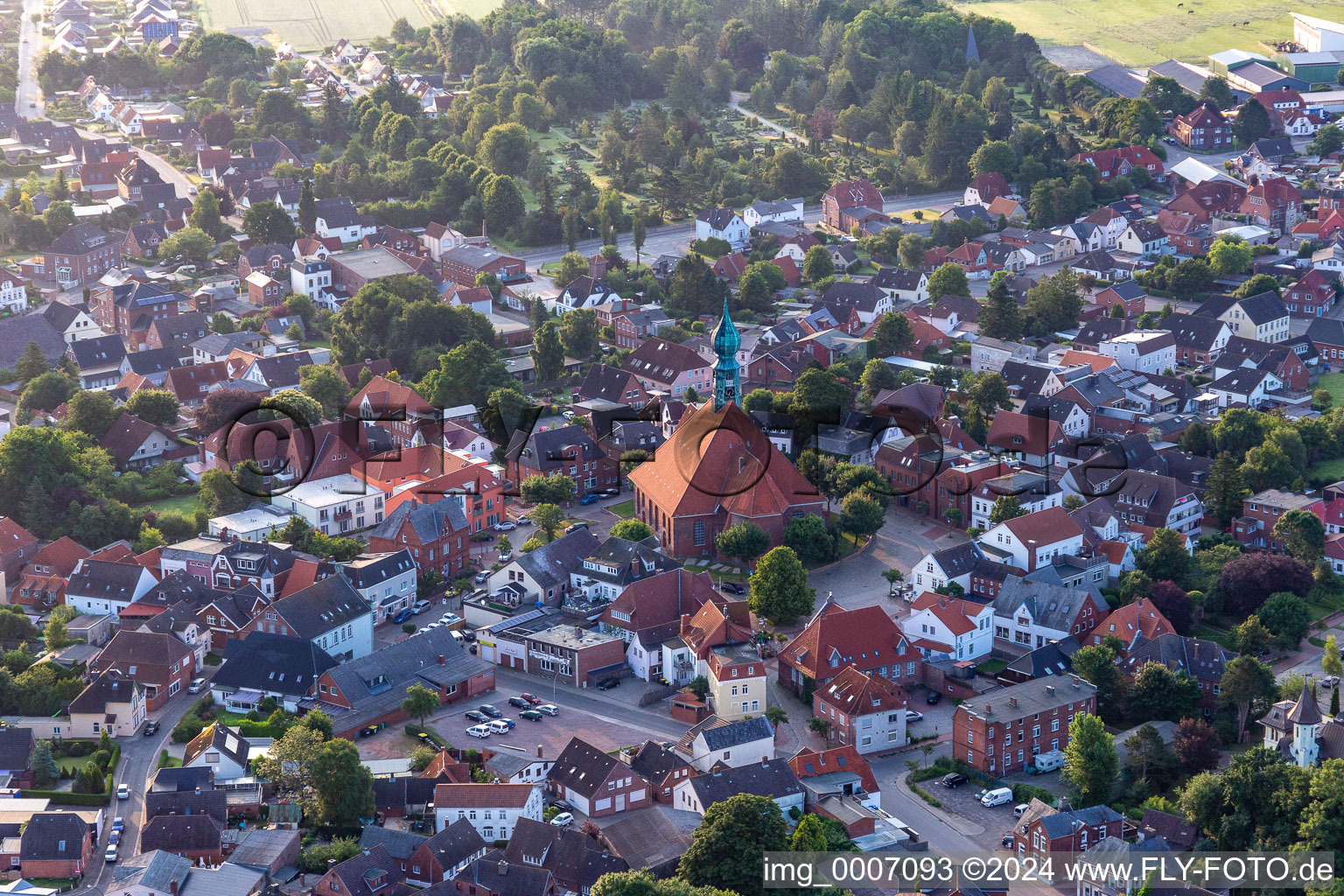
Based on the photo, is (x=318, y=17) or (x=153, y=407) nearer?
(x=153, y=407)

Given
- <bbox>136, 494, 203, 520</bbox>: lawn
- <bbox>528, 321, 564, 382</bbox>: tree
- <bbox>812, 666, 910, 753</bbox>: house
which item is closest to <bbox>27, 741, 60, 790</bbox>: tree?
<bbox>136, 494, 203, 520</bbox>: lawn

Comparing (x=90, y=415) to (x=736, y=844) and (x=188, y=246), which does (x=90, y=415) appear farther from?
(x=736, y=844)

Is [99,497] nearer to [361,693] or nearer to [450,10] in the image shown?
[361,693]

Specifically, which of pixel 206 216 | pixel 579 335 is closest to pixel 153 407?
pixel 579 335

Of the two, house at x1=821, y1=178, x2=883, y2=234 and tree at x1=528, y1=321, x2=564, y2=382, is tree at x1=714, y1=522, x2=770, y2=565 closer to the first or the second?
tree at x1=528, y1=321, x2=564, y2=382

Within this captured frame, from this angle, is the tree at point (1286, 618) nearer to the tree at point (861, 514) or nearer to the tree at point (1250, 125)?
the tree at point (861, 514)

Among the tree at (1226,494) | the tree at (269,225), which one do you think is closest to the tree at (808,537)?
the tree at (1226,494)
